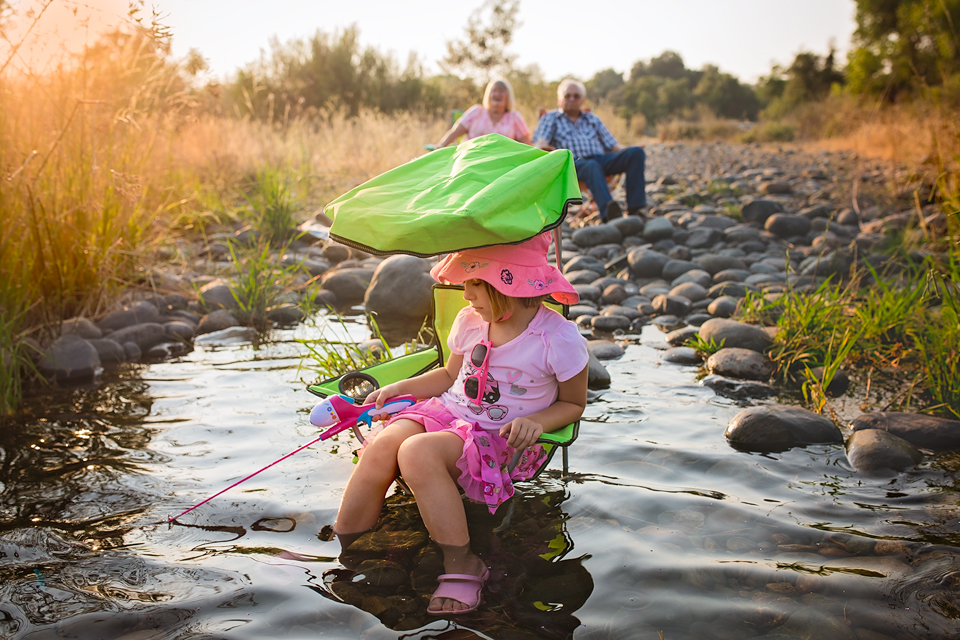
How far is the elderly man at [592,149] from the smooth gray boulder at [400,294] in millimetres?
3612

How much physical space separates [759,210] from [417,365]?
697 cm

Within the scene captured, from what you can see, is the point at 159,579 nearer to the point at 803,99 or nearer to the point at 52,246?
the point at 52,246

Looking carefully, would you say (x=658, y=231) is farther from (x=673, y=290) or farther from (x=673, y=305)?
(x=673, y=305)

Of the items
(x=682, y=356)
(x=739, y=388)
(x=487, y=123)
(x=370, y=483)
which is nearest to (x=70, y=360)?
(x=370, y=483)

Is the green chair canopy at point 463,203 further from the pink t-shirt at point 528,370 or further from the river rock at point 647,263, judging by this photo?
the river rock at point 647,263

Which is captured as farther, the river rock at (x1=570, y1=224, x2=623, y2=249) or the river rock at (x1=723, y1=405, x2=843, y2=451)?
the river rock at (x1=570, y1=224, x2=623, y2=249)

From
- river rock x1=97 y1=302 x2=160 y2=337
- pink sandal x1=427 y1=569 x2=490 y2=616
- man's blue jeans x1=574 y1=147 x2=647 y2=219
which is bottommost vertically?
pink sandal x1=427 y1=569 x2=490 y2=616

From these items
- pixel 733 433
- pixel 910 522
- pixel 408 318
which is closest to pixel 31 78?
pixel 408 318

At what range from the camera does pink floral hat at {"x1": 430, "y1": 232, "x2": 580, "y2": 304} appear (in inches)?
105

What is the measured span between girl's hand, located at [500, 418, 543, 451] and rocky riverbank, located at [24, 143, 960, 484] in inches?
59.8

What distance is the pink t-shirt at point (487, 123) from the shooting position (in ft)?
29.4

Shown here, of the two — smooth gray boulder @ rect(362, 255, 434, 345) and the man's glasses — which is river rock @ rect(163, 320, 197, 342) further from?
the man's glasses

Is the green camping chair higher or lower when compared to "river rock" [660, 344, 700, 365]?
higher

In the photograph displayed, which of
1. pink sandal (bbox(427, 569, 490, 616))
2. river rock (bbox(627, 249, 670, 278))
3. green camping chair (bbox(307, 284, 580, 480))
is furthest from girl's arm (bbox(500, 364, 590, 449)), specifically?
river rock (bbox(627, 249, 670, 278))
